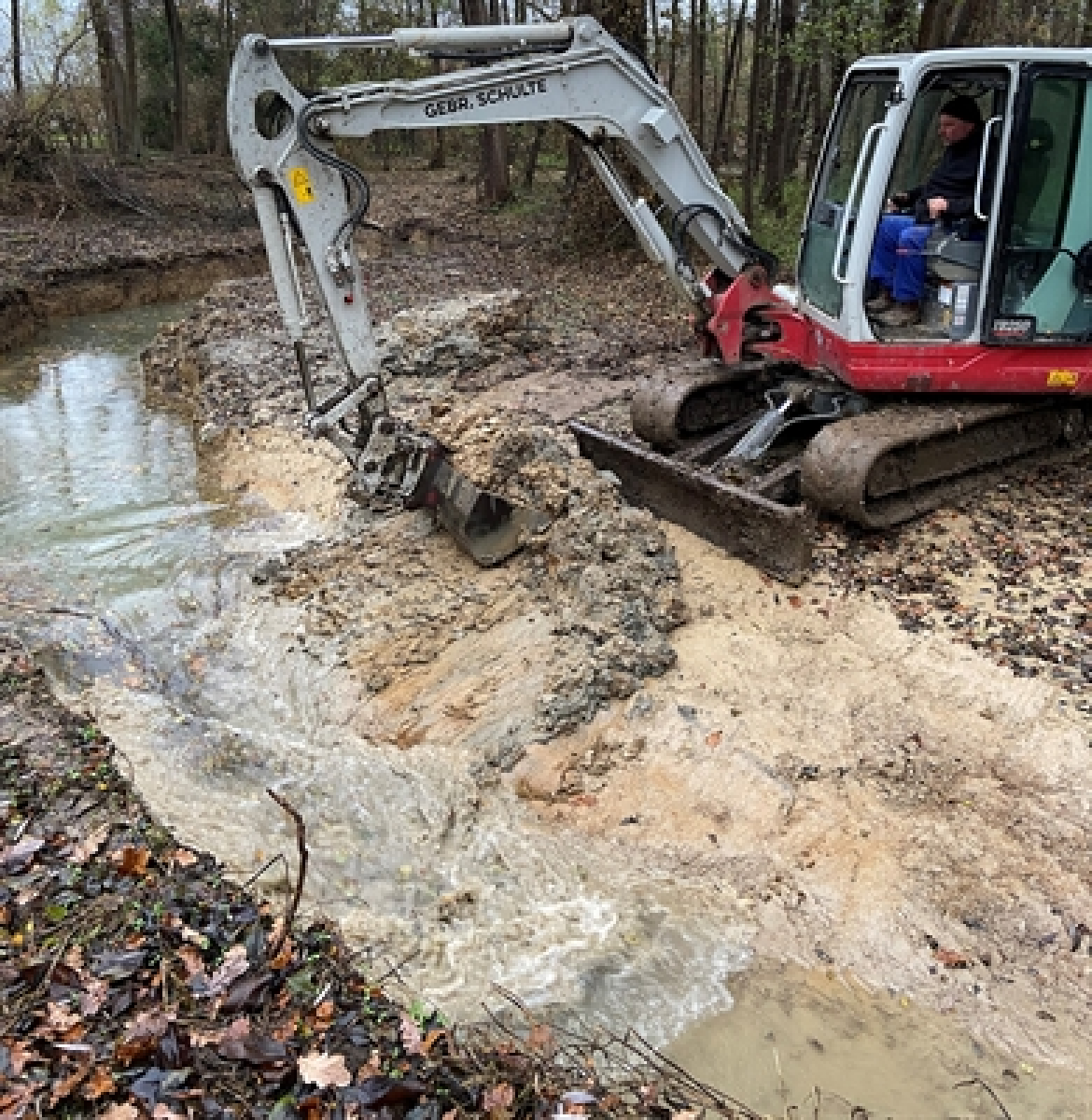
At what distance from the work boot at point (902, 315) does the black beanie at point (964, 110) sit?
1039 millimetres

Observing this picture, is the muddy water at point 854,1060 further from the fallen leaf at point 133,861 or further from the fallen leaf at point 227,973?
the fallen leaf at point 133,861

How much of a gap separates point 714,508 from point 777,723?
1622 millimetres

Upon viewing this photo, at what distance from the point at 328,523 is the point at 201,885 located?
4052 mm

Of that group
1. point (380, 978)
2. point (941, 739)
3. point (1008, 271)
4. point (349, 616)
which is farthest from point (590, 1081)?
point (1008, 271)

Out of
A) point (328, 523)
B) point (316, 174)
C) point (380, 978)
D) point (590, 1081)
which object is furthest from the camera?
point (328, 523)

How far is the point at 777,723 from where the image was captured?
16.3ft

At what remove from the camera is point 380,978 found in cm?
359

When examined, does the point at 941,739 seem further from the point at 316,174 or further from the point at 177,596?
the point at 177,596

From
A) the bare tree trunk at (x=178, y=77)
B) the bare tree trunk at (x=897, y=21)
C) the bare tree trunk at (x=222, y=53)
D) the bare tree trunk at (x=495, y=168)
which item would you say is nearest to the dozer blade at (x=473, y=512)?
the bare tree trunk at (x=897, y=21)

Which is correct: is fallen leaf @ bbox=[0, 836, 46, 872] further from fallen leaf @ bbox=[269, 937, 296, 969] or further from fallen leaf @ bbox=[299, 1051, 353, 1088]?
fallen leaf @ bbox=[299, 1051, 353, 1088]

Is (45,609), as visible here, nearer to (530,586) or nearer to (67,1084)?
(530,586)

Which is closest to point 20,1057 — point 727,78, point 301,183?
point 301,183

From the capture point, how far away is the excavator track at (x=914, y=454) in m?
5.83

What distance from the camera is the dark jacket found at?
5.91m
